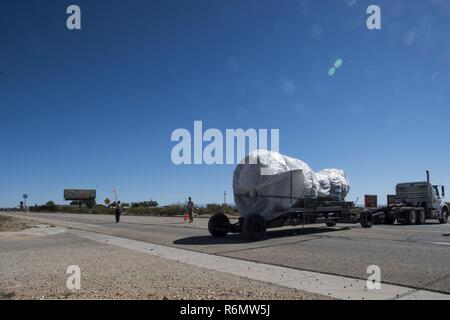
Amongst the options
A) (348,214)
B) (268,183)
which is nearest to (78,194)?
(348,214)

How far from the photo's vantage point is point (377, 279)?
7.50m

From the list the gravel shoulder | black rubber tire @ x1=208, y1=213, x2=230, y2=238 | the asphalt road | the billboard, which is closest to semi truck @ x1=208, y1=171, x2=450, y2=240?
black rubber tire @ x1=208, y1=213, x2=230, y2=238

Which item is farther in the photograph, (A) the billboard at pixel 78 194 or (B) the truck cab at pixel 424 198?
(A) the billboard at pixel 78 194

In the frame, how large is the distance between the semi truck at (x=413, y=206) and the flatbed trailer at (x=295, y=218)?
16.0 feet

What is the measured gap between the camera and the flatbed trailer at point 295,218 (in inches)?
576

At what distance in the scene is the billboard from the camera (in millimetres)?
118438

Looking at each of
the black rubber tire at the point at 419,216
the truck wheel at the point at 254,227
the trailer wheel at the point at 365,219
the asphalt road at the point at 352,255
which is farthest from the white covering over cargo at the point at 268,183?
the black rubber tire at the point at 419,216

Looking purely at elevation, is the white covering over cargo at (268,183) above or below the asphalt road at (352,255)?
above

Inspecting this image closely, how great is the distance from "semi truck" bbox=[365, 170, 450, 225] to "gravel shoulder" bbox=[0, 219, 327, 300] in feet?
56.7

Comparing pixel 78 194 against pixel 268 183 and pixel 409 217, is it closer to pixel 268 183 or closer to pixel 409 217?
pixel 409 217

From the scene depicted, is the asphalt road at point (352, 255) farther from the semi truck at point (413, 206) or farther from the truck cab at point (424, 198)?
the truck cab at point (424, 198)

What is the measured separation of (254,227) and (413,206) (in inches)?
613

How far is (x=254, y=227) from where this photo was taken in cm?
1458
